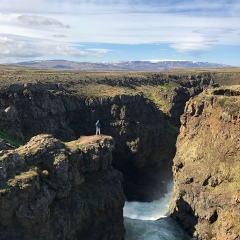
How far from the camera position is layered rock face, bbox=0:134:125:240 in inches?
1419

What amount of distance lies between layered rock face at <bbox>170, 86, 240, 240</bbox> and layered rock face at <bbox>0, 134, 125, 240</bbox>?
1352 cm

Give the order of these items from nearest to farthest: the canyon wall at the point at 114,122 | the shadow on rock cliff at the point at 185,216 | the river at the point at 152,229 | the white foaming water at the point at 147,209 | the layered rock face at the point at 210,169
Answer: the layered rock face at the point at 210,169 < the river at the point at 152,229 < the shadow on rock cliff at the point at 185,216 < the white foaming water at the point at 147,209 < the canyon wall at the point at 114,122

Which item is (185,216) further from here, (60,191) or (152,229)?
(60,191)

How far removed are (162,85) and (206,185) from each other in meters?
97.8

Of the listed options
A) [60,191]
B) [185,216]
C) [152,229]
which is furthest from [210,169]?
[60,191]

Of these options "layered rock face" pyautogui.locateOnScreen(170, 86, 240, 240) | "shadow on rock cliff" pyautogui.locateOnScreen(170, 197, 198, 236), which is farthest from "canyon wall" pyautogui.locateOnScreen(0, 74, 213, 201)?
"layered rock face" pyautogui.locateOnScreen(170, 86, 240, 240)

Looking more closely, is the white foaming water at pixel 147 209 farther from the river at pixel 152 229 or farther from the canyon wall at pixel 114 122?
the canyon wall at pixel 114 122

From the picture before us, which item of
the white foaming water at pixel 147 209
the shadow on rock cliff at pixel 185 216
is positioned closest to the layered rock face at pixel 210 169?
the shadow on rock cliff at pixel 185 216

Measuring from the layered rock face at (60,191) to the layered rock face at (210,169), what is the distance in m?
13.5

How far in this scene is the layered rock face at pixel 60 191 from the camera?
36.0 meters

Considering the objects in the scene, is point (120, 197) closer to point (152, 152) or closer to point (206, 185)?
point (206, 185)

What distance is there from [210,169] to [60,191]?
1072 inches

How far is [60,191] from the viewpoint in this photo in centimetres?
4172

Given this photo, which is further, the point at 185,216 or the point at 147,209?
the point at 147,209
